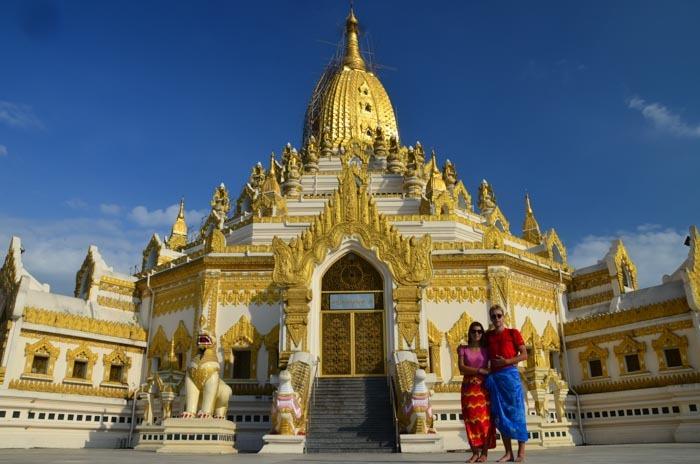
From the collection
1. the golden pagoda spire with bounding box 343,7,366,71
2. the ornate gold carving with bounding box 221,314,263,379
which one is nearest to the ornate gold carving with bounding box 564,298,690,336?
the ornate gold carving with bounding box 221,314,263,379

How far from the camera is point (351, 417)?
1398cm

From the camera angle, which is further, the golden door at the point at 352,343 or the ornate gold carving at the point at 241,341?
the ornate gold carving at the point at 241,341

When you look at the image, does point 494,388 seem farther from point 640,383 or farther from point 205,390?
point 640,383

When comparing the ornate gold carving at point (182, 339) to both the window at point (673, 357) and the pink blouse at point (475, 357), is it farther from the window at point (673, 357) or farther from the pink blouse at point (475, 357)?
the window at point (673, 357)

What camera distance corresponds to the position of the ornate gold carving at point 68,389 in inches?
708

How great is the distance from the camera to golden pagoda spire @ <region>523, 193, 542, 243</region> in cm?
2841

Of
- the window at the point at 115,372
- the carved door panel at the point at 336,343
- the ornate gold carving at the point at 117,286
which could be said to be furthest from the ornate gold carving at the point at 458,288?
the ornate gold carving at the point at 117,286

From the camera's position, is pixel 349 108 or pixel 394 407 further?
pixel 349 108

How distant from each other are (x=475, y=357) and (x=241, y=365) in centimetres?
1385

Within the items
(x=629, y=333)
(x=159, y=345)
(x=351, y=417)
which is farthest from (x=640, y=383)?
(x=159, y=345)

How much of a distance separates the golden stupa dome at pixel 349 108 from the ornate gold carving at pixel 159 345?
576 inches

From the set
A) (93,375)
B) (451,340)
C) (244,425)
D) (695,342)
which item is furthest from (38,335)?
(695,342)

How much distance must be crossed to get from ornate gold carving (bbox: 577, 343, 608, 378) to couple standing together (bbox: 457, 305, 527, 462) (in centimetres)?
1467

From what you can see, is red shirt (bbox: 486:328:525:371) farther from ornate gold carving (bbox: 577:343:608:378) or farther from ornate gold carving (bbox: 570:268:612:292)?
ornate gold carving (bbox: 570:268:612:292)
